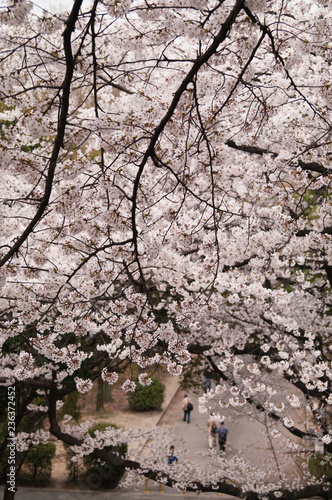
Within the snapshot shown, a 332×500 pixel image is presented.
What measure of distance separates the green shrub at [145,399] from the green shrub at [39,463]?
16.1ft

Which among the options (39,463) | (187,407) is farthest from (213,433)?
(39,463)

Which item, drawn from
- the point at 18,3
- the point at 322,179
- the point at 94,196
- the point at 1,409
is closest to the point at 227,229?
the point at 322,179

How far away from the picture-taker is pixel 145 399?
1605 centimetres

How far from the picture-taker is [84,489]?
436 inches

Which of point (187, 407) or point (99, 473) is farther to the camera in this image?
point (187, 407)

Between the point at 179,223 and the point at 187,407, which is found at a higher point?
the point at 179,223

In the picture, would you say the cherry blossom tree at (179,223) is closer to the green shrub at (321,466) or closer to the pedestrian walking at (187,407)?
the green shrub at (321,466)

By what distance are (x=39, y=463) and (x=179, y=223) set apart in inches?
285

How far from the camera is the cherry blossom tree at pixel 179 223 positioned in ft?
12.2

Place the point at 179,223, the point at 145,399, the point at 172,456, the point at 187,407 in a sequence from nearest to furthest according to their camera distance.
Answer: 1. the point at 179,223
2. the point at 172,456
3. the point at 187,407
4. the point at 145,399

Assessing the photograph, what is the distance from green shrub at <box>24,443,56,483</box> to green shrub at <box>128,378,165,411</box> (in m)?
4.91

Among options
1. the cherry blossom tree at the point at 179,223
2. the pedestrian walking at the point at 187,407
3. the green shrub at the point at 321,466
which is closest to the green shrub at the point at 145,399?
the pedestrian walking at the point at 187,407

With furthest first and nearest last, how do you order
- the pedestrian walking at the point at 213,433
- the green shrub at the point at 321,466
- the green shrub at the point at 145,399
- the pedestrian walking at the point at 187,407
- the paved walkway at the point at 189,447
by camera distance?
the green shrub at the point at 145,399
the pedestrian walking at the point at 187,407
the pedestrian walking at the point at 213,433
the paved walkway at the point at 189,447
the green shrub at the point at 321,466

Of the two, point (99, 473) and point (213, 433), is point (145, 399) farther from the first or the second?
point (99, 473)
